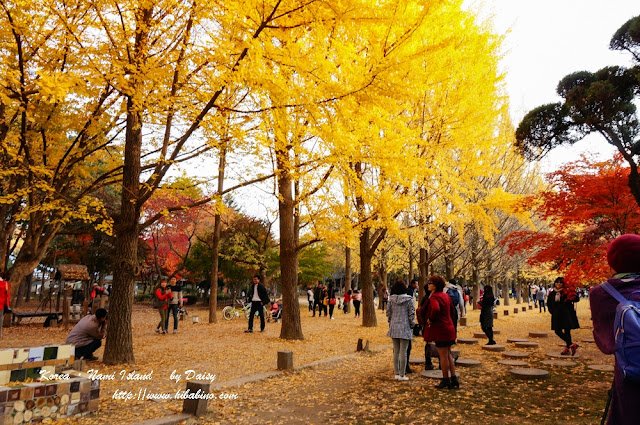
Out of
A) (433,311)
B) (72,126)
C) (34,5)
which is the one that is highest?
(34,5)

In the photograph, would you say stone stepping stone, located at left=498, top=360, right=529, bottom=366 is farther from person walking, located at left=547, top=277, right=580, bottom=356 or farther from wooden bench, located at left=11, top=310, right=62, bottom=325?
wooden bench, located at left=11, top=310, right=62, bottom=325

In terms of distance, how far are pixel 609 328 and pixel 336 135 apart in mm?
4037

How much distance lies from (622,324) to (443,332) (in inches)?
148

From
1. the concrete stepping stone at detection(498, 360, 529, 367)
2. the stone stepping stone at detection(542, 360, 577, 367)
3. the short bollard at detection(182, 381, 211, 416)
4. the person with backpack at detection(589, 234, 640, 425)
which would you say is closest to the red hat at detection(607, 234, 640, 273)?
the person with backpack at detection(589, 234, 640, 425)

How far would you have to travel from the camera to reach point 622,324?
5.50 ft

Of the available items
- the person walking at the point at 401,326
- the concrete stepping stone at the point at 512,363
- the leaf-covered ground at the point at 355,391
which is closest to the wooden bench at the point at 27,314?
the leaf-covered ground at the point at 355,391

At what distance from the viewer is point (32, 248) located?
28.6 feet

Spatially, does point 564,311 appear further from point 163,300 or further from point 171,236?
point 171,236

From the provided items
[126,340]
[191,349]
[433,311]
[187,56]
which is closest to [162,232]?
[191,349]

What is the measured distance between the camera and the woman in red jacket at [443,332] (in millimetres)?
5219

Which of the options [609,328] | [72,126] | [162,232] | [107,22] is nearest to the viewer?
[609,328]

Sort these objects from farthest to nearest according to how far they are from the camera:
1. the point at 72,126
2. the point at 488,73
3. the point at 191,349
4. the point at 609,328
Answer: the point at 488,73 → the point at 191,349 → the point at 72,126 → the point at 609,328

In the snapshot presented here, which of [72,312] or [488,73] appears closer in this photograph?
[488,73]

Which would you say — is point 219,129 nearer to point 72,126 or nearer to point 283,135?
point 283,135
